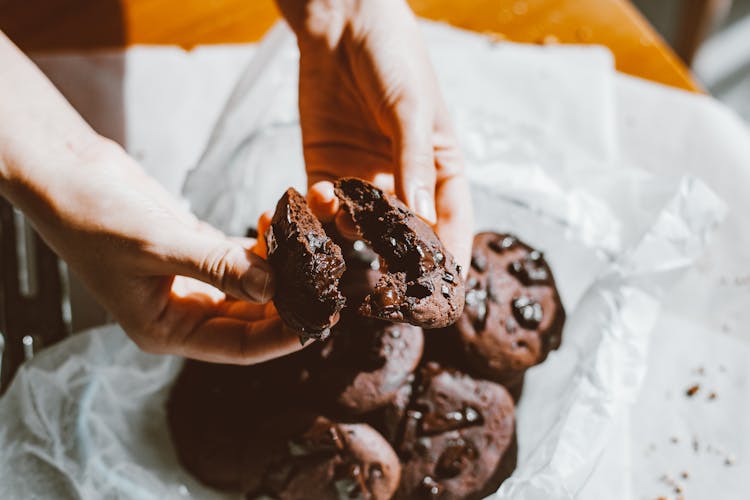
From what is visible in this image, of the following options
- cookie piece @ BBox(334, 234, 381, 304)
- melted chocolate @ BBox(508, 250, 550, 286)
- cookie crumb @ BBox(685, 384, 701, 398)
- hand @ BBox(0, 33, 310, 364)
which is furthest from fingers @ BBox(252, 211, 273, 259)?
cookie crumb @ BBox(685, 384, 701, 398)

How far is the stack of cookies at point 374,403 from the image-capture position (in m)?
1.49

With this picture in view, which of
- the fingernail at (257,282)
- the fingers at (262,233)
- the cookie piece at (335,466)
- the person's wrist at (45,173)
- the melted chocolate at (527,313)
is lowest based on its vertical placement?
the cookie piece at (335,466)

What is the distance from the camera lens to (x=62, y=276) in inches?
69.7

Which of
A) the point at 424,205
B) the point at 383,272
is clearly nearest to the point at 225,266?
the point at 383,272

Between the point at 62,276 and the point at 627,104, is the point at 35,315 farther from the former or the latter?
the point at 627,104

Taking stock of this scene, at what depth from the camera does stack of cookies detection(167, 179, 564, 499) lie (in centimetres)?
149

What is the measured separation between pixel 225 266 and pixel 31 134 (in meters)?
0.57

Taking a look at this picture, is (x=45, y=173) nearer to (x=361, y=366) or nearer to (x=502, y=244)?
(x=361, y=366)

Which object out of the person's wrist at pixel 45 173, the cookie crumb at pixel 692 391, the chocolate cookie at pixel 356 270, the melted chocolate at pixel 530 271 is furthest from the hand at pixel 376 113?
the cookie crumb at pixel 692 391

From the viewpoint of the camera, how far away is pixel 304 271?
1.08m

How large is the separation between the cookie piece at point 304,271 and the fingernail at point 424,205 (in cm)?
27

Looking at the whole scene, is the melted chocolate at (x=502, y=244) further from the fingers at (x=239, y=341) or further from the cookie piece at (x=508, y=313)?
the fingers at (x=239, y=341)

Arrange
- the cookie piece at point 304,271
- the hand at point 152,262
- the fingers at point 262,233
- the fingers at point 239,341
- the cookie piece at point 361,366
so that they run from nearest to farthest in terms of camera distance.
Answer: the cookie piece at point 304,271 → the hand at point 152,262 → the fingers at point 239,341 → the fingers at point 262,233 → the cookie piece at point 361,366

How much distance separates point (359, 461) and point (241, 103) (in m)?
1.06
